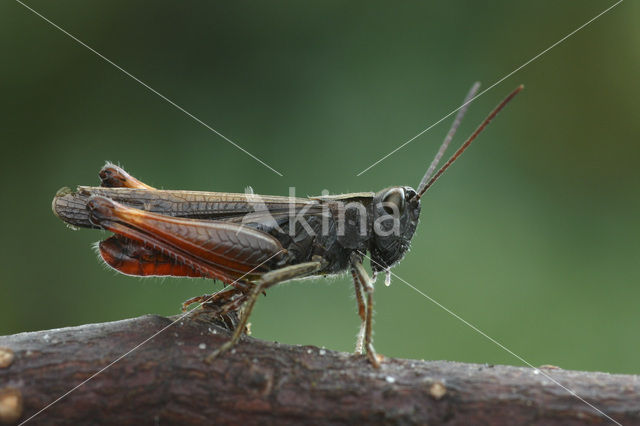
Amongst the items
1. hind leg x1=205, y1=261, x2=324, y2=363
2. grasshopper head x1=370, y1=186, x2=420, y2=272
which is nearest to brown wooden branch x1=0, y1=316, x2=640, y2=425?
Result: hind leg x1=205, y1=261, x2=324, y2=363

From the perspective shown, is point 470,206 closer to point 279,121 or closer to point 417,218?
point 417,218

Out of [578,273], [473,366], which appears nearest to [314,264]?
[473,366]

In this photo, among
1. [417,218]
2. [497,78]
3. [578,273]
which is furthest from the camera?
[497,78]

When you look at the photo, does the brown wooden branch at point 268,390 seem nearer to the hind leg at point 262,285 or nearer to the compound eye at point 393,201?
the hind leg at point 262,285

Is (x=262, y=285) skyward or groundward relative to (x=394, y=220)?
groundward

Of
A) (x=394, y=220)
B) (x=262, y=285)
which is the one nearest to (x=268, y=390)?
(x=262, y=285)

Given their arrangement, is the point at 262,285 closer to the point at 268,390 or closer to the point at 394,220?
the point at 268,390
